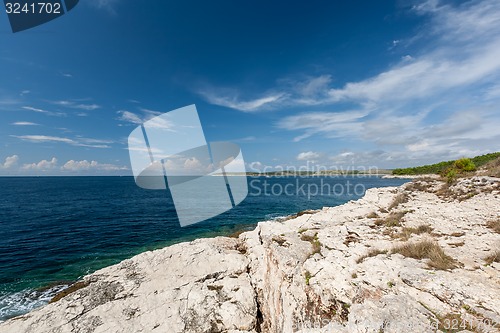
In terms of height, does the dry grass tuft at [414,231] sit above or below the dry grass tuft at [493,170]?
below

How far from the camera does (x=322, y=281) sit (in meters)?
8.59

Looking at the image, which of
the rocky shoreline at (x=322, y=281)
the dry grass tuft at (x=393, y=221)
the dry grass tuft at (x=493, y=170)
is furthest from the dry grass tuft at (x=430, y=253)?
the dry grass tuft at (x=493, y=170)

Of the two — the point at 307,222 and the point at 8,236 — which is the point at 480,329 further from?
the point at 8,236

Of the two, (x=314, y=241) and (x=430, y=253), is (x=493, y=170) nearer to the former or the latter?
(x=430, y=253)

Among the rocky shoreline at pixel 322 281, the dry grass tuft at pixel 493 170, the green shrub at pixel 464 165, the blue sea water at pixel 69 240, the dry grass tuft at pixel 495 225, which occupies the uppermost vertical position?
the green shrub at pixel 464 165

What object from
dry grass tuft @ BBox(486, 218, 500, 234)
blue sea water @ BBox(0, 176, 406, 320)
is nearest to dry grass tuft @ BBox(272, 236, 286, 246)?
dry grass tuft @ BBox(486, 218, 500, 234)

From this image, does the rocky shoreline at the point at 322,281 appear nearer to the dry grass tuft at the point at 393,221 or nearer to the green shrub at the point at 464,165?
the dry grass tuft at the point at 393,221

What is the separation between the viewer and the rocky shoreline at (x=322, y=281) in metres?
6.07

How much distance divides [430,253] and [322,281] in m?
4.13

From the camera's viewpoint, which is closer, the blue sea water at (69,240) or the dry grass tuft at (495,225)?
the dry grass tuft at (495,225)

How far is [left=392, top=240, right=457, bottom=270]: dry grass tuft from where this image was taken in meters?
7.30

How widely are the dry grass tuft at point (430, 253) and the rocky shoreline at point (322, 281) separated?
0.04 meters

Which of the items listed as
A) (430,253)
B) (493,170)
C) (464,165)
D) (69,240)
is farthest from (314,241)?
(464,165)

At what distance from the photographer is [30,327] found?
10672mm
